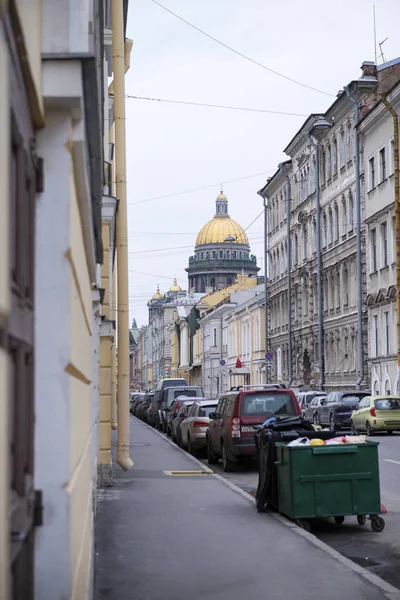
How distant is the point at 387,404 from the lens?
35.9 meters

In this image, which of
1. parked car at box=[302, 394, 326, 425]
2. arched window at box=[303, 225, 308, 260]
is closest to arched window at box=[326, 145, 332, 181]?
arched window at box=[303, 225, 308, 260]

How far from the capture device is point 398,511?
14.4 metres

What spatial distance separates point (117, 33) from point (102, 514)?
6455 mm

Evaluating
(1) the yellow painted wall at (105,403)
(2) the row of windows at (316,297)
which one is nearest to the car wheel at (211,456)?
(1) the yellow painted wall at (105,403)

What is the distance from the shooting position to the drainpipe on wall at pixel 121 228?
1380 centimetres

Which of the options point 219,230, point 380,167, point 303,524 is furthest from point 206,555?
point 219,230

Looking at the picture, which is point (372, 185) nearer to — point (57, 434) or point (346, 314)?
point (346, 314)

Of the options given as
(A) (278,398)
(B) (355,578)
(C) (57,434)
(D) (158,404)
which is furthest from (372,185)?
(C) (57,434)

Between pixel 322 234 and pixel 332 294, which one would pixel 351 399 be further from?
pixel 322 234

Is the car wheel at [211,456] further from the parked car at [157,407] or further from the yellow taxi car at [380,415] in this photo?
the parked car at [157,407]

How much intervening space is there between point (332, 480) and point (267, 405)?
9103 millimetres

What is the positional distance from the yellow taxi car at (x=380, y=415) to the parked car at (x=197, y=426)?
28.3 ft

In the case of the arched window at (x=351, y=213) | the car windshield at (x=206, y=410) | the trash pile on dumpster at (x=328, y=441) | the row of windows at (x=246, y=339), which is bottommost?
the trash pile on dumpster at (x=328, y=441)

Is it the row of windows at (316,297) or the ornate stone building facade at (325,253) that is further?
the row of windows at (316,297)
